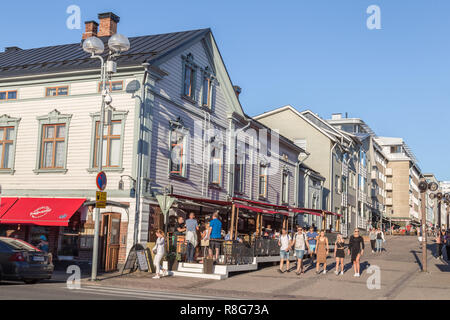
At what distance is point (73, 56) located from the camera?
24.9m

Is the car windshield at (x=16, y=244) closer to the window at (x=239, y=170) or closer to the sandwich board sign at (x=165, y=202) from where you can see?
the sandwich board sign at (x=165, y=202)

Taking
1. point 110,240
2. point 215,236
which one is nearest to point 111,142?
point 110,240

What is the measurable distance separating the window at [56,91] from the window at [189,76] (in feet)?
16.6

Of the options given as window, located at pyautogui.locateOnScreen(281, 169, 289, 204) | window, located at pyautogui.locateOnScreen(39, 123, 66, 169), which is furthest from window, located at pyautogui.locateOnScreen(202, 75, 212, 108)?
window, located at pyautogui.locateOnScreen(281, 169, 289, 204)

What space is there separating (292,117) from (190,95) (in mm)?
23917

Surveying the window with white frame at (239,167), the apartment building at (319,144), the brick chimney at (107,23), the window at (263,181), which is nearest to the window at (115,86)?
the brick chimney at (107,23)

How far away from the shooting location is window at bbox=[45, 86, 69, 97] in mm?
22719

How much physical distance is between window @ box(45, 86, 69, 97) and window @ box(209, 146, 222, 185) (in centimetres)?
754

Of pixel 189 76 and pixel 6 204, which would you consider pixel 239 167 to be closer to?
pixel 189 76

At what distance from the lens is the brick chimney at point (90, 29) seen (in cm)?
2690

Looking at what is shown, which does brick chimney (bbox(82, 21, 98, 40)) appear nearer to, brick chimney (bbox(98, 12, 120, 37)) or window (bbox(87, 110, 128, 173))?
brick chimney (bbox(98, 12, 120, 37))

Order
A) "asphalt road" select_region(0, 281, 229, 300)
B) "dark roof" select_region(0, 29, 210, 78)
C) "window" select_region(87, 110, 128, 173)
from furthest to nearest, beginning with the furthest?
1. "dark roof" select_region(0, 29, 210, 78)
2. "window" select_region(87, 110, 128, 173)
3. "asphalt road" select_region(0, 281, 229, 300)

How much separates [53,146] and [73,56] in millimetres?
4710
